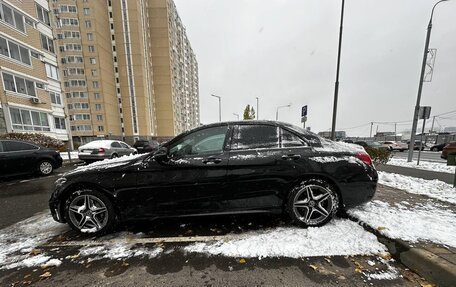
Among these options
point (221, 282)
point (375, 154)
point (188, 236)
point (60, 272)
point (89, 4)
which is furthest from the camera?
point (89, 4)

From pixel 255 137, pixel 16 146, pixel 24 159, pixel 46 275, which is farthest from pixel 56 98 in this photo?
pixel 255 137

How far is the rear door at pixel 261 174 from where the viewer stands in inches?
112

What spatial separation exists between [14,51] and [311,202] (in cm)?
2485

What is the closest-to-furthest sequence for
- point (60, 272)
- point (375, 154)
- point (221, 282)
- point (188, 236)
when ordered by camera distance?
point (221, 282) → point (60, 272) → point (188, 236) → point (375, 154)

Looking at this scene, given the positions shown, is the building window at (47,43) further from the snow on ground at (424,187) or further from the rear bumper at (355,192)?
the snow on ground at (424,187)

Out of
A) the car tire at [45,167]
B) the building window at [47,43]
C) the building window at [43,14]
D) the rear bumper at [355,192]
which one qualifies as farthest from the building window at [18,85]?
the rear bumper at [355,192]

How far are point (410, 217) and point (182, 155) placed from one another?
3690 mm

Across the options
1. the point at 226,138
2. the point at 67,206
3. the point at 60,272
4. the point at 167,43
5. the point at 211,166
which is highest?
the point at 167,43

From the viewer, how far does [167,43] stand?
4916 cm

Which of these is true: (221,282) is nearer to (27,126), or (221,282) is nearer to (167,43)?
(27,126)

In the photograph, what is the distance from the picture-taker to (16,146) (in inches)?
280

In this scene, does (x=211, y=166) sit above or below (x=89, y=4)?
below

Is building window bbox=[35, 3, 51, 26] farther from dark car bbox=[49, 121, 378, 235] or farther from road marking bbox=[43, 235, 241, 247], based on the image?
road marking bbox=[43, 235, 241, 247]

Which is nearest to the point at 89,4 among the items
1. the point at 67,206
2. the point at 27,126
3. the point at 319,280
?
the point at 27,126
